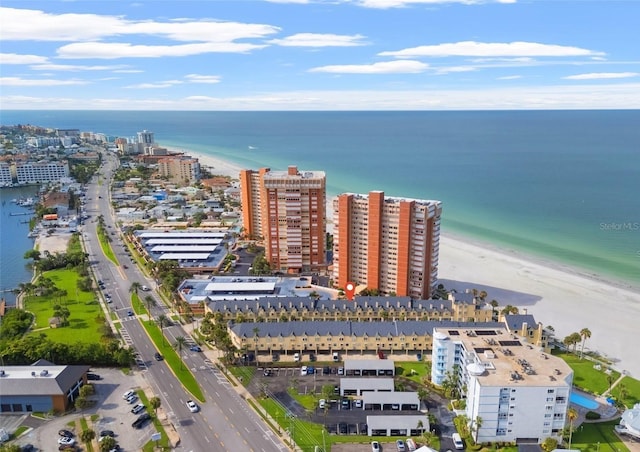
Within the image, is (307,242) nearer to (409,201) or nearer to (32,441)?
(409,201)

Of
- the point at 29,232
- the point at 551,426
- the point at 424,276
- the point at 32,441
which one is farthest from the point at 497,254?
the point at 29,232

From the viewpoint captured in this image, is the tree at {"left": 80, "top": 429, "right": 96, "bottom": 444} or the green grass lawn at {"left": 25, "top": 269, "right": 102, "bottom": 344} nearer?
the tree at {"left": 80, "top": 429, "right": 96, "bottom": 444}

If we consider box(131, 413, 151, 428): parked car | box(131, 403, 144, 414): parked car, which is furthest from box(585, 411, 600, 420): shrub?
box(131, 403, 144, 414): parked car

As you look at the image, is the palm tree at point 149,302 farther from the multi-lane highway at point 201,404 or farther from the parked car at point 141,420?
the parked car at point 141,420

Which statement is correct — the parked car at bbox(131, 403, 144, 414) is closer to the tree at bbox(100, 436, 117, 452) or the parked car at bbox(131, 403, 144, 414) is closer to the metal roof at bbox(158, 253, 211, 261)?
the tree at bbox(100, 436, 117, 452)

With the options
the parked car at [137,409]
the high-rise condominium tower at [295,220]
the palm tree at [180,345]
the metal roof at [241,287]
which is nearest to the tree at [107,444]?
the parked car at [137,409]

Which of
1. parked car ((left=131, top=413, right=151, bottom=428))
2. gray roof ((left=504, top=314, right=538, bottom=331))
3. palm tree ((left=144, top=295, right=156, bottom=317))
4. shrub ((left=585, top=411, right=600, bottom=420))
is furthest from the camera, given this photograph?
palm tree ((left=144, top=295, right=156, bottom=317))
